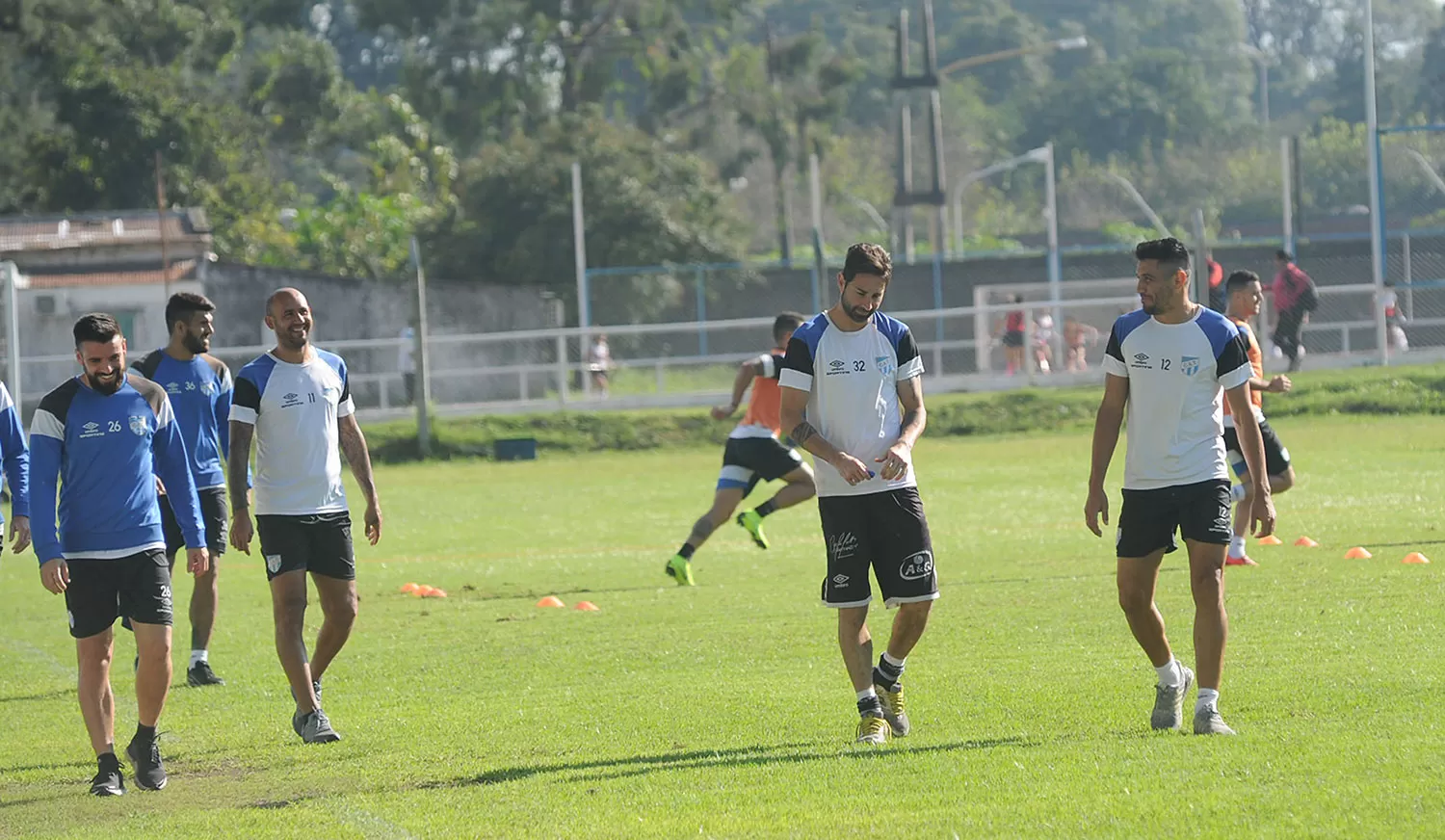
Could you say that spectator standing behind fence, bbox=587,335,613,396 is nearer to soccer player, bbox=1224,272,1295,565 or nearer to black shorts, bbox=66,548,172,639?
soccer player, bbox=1224,272,1295,565

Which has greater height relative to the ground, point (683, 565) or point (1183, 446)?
point (1183, 446)

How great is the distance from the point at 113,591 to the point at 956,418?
22.3 meters

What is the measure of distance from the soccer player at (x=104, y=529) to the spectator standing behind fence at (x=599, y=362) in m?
24.1

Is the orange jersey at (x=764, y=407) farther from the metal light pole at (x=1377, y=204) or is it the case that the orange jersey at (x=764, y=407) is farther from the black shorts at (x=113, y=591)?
the metal light pole at (x=1377, y=204)

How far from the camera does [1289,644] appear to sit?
32.1 feet

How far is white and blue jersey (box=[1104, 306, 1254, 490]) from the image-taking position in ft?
25.7

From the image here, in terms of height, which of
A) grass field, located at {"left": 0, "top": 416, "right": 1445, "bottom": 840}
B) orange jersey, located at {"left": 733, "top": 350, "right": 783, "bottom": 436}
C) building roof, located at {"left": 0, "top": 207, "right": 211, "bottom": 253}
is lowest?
grass field, located at {"left": 0, "top": 416, "right": 1445, "bottom": 840}

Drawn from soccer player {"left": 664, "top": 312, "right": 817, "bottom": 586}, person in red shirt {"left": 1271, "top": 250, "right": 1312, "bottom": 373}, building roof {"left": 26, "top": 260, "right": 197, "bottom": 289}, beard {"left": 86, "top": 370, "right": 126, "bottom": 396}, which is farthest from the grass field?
building roof {"left": 26, "top": 260, "right": 197, "bottom": 289}

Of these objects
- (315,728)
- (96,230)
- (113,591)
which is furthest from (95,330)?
(96,230)

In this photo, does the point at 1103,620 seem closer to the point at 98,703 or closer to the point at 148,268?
the point at 98,703

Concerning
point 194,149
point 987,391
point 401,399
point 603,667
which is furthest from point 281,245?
point 603,667

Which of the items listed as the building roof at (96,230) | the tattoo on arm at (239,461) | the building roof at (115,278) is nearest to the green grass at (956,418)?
the building roof at (115,278)

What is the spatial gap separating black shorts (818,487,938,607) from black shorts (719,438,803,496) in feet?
20.1

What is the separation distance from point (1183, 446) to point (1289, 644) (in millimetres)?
2357
